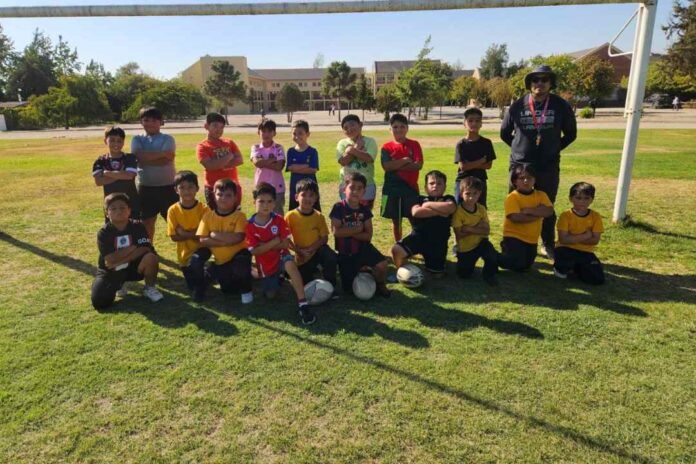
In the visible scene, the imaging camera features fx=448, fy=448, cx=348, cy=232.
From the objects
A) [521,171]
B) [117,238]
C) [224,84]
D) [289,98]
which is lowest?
[117,238]

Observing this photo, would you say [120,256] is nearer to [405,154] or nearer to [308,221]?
[308,221]

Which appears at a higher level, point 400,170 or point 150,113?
point 150,113

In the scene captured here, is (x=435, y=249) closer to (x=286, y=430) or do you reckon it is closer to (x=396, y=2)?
(x=286, y=430)

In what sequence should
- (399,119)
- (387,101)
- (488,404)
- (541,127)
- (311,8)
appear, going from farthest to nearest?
(387,101), (311,8), (399,119), (541,127), (488,404)

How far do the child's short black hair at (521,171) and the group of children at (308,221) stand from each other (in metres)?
0.01

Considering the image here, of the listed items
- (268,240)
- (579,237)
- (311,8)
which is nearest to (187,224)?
(268,240)

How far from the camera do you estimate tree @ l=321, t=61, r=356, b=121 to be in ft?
178

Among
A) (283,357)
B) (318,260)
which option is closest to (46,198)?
(318,260)

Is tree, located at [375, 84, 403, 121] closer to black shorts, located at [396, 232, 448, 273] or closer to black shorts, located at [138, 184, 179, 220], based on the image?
black shorts, located at [138, 184, 179, 220]

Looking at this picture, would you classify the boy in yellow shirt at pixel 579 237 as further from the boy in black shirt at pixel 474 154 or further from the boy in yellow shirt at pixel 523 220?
the boy in black shirt at pixel 474 154

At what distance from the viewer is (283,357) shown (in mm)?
3525

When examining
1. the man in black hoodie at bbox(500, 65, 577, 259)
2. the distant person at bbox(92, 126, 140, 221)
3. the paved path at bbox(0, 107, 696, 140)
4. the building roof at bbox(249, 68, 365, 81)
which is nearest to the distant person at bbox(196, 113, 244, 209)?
the distant person at bbox(92, 126, 140, 221)

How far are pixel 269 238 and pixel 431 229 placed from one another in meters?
1.83

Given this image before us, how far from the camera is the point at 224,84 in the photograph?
57562 mm
